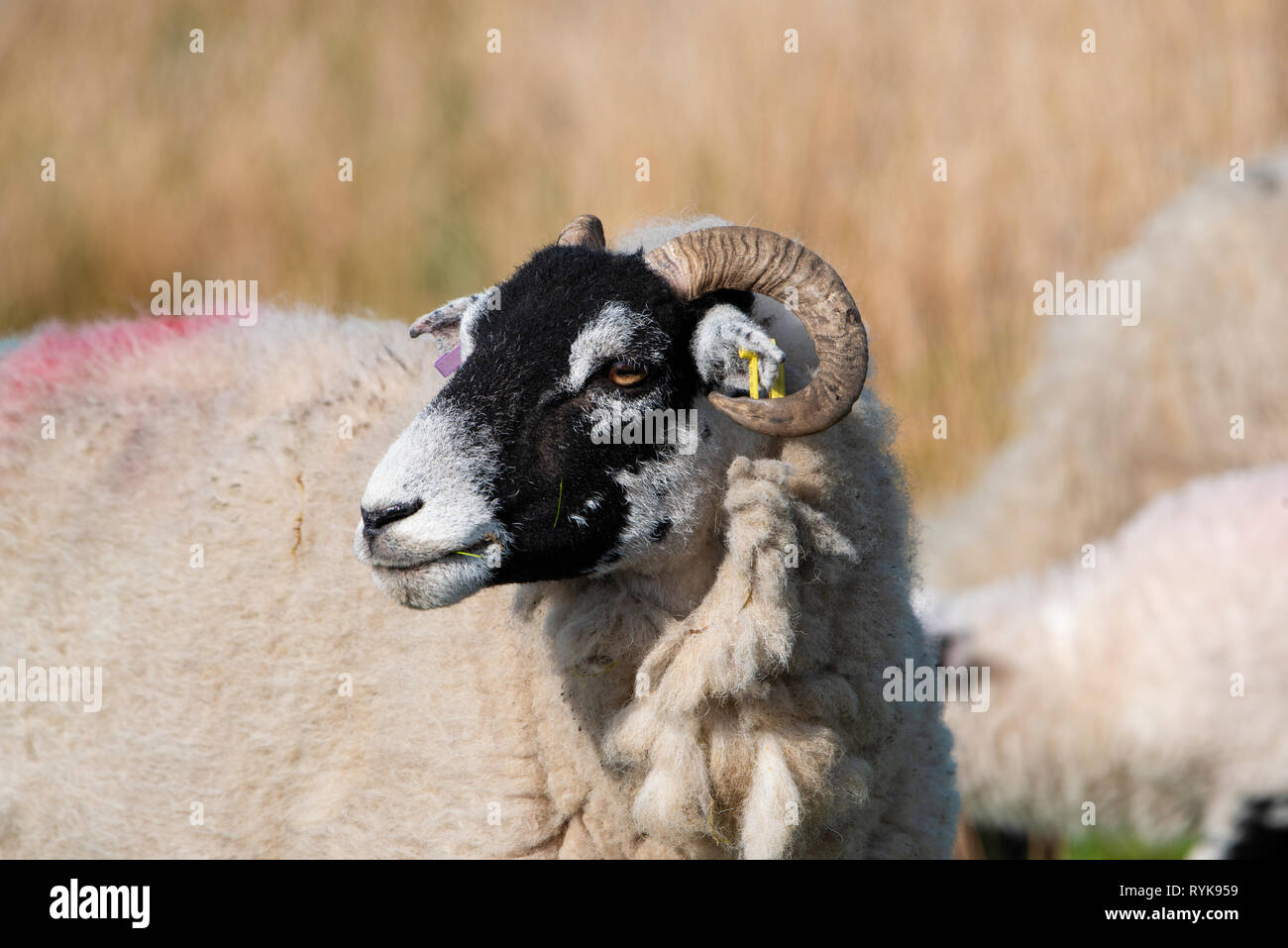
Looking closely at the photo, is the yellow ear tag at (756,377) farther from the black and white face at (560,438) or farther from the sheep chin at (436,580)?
the sheep chin at (436,580)

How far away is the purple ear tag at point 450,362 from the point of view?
125 inches

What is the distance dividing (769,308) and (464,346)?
795 millimetres

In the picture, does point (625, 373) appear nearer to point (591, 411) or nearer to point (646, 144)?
point (591, 411)

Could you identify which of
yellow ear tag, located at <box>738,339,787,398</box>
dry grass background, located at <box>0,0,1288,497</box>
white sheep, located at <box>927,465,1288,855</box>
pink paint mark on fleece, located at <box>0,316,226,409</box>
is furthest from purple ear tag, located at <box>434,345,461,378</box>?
dry grass background, located at <box>0,0,1288,497</box>

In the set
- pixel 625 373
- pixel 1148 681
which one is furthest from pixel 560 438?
pixel 1148 681

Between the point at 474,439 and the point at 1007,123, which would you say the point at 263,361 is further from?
the point at 1007,123

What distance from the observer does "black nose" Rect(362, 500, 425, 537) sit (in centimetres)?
261

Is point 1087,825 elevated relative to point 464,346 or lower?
lower

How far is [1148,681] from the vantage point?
564cm

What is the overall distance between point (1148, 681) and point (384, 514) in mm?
4267

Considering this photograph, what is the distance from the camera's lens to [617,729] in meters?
3.06

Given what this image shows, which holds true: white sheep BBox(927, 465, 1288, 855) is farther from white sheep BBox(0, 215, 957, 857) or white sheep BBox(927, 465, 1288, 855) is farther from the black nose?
the black nose
